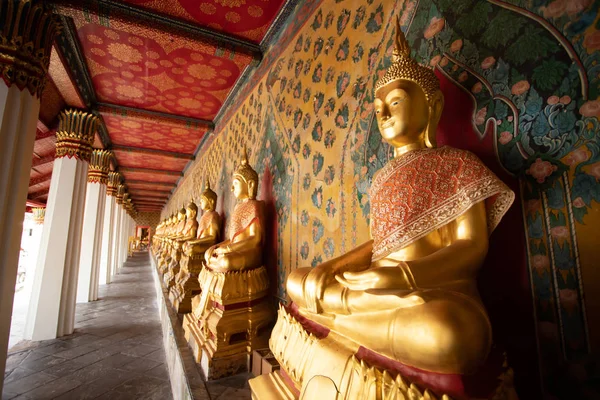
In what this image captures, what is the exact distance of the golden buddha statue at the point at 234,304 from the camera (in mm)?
2131

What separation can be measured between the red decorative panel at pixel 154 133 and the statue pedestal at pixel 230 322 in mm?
3963

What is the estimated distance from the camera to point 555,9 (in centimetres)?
92

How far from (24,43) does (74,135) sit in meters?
2.55

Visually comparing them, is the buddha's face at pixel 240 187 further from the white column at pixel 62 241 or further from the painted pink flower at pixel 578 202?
the white column at pixel 62 241

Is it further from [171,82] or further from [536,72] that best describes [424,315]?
[171,82]

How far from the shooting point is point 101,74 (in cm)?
395

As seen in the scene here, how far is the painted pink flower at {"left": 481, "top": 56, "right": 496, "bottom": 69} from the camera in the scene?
3.60 ft

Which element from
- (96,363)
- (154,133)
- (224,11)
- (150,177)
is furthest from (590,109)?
(150,177)

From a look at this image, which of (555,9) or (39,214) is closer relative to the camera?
(555,9)

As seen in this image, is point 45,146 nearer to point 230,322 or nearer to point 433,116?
point 230,322

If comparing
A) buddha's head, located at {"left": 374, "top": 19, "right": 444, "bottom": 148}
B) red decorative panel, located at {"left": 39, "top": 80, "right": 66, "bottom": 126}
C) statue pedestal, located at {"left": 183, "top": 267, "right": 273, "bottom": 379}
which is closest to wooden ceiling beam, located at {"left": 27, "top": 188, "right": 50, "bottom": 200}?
red decorative panel, located at {"left": 39, "top": 80, "right": 66, "bottom": 126}

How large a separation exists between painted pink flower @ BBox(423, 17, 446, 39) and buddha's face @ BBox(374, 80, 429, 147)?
0.42 metres

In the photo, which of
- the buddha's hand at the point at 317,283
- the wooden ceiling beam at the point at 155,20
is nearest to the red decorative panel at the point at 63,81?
the wooden ceiling beam at the point at 155,20

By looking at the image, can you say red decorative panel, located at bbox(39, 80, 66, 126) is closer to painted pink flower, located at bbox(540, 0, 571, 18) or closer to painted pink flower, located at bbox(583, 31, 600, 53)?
painted pink flower, located at bbox(540, 0, 571, 18)
